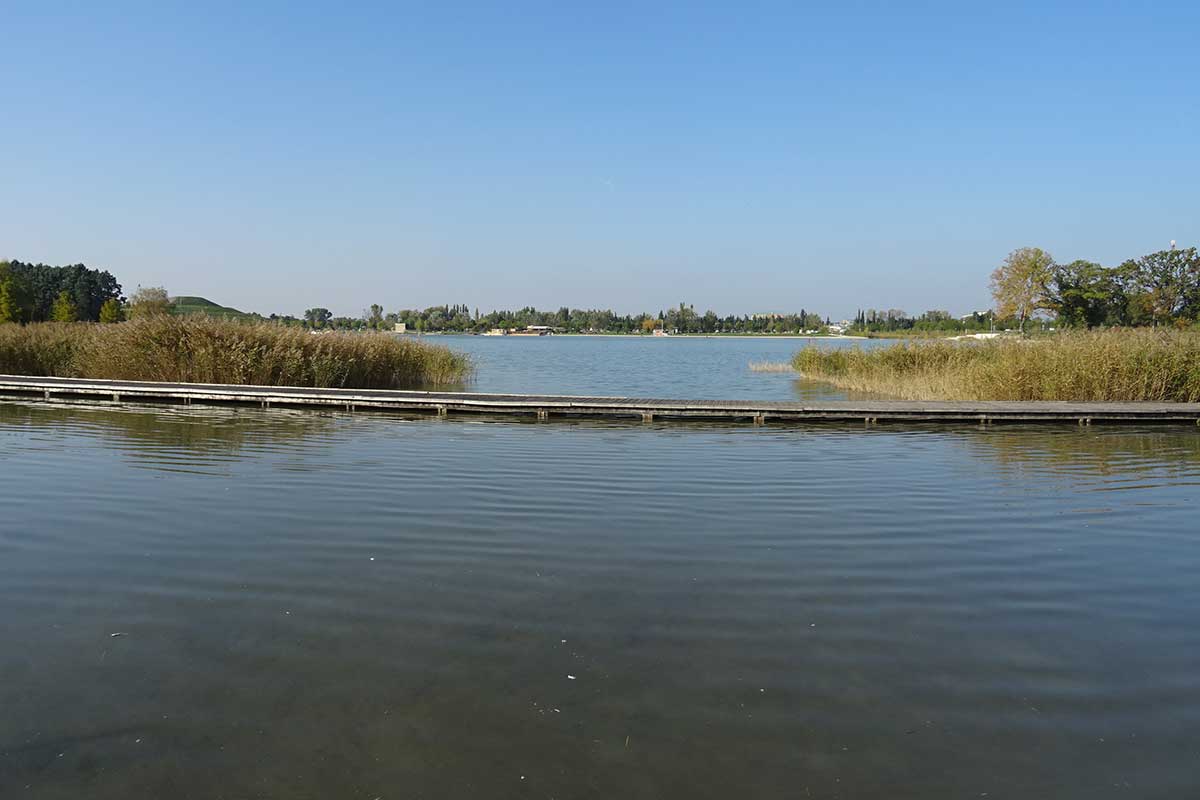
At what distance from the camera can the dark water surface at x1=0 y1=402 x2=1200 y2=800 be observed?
2932 mm

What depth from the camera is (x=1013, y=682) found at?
364 cm

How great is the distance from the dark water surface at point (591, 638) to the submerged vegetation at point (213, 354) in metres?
9.93

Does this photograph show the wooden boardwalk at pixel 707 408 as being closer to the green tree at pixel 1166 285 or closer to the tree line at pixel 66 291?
the green tree at pixel 1166 285

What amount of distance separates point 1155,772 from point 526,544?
364cm

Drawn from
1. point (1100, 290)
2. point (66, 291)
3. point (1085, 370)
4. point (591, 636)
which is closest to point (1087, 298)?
point (1100, 290)

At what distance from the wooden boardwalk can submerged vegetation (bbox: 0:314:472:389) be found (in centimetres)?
223

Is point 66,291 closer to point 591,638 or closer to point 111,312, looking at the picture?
point 111,312

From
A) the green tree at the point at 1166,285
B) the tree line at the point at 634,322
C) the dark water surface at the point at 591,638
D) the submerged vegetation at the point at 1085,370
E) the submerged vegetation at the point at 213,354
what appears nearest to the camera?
the dark water surface at the point at 591,638

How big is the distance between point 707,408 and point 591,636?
1056 centimetres

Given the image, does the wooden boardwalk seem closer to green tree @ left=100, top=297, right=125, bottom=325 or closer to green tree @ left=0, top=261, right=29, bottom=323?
green tree @ left=0, top=261, right=29, bottom=323

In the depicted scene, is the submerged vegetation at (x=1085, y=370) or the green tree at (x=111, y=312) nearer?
the submerged vegetation at (x=1085, y=370)

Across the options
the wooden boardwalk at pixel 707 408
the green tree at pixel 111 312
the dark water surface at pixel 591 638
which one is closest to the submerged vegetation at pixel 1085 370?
the wooden boardwalk at pixel 707 408

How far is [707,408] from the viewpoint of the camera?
47.4 ft

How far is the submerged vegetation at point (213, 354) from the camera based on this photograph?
18031mm
